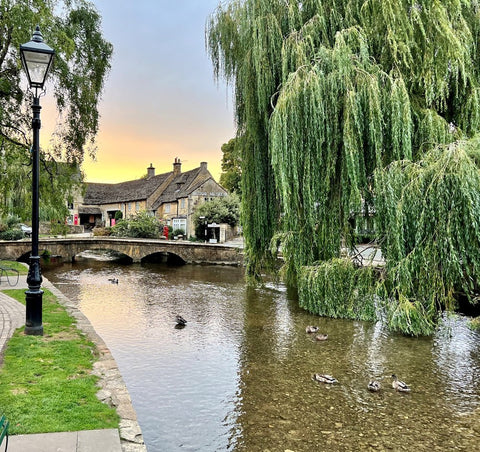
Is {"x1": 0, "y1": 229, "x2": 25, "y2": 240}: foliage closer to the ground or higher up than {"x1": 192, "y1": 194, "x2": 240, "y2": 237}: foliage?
closer to the ground

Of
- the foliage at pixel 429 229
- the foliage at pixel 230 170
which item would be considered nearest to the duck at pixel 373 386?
the foliage at pixel 429 229

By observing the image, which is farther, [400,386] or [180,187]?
[180,187]

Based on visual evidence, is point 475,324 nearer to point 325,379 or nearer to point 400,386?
point 400,386

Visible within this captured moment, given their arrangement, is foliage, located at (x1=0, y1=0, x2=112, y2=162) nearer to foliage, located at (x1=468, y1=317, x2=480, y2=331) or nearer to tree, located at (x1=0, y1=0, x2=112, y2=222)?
tree, located at (x1=0, y1=0, x2=112, y2=222)

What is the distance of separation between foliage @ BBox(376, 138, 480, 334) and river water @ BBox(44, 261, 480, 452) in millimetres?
1213

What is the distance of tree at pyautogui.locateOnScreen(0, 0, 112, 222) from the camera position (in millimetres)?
13922

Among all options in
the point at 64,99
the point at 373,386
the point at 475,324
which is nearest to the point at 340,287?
the point at 475,324

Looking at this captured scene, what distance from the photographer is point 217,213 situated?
35719 millimetres

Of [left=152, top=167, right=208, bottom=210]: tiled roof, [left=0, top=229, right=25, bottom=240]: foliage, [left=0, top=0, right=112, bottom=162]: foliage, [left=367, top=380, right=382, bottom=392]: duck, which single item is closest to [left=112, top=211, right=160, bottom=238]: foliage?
[left=152, top=167, right=208, bottom=210]: tiled roof

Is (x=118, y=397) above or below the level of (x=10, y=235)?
below

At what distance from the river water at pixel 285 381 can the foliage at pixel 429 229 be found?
1213 mm

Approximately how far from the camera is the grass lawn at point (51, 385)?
4.07m

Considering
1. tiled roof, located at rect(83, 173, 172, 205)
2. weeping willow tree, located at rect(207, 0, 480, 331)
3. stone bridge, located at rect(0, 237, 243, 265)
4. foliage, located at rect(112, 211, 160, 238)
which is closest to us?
weeping willow tree, located at rect(207, 0, 480, 331)

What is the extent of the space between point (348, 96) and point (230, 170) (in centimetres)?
4190
